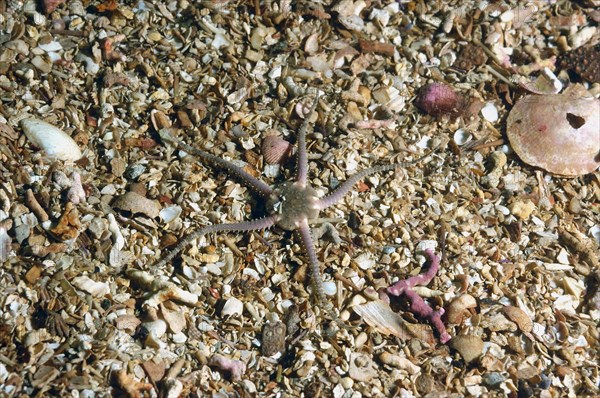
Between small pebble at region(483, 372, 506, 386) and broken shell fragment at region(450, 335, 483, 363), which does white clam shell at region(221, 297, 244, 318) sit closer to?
broken shell fragment at region(450, 335, 483, 363)

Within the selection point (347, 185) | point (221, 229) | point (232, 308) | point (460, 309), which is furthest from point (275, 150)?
point (460, 309)

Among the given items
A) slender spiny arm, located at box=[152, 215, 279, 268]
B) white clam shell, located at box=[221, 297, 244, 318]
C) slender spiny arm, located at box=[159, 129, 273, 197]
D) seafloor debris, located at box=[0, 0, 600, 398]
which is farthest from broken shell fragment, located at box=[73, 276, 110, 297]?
slender spiny arm, located at box=[159, 129, 273, 197]

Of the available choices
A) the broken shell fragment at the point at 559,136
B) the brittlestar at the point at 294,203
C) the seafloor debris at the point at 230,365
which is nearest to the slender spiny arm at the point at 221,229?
the brittlestar at the point at 294,203

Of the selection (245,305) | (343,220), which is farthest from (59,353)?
(343,220)

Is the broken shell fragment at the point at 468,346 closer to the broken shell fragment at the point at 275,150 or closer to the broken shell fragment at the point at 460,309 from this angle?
the broken shell fragment at the point at 460,309

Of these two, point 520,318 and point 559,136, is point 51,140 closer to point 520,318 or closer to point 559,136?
point 520,318

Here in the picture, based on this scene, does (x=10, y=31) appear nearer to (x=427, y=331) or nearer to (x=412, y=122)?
(x=412, y=122)
